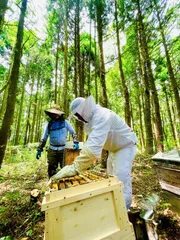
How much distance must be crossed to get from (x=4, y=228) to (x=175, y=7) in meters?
10.4

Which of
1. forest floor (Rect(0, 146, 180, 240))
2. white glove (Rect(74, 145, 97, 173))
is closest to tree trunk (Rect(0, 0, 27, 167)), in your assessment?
forest floor (Rect(0, 146, 180, 240))

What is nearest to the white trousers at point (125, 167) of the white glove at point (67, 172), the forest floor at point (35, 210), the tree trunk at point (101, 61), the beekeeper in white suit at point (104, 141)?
the beekeeper in white suit at point (104, 141)

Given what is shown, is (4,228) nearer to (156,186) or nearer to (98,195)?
(98,195)

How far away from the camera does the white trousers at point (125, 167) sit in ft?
8.01

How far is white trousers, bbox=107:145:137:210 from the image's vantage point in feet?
8.01

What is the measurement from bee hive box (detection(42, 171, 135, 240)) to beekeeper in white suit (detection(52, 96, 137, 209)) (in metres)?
0.51

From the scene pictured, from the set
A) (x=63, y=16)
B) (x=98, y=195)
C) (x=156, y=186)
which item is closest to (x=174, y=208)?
(x=156, y=186)

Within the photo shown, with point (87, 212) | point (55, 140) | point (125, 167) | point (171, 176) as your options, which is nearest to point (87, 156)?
point (87, 212)

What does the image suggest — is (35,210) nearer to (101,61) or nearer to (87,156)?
(87,156)

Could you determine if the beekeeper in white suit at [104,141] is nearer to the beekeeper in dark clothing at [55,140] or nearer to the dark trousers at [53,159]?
the beekeeper in dark clothing at [55,140]

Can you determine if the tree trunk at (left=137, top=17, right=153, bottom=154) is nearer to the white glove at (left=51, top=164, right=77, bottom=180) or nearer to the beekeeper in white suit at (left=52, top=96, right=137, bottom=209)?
the beekeeper in white suit at (left=52, top=96, right=137, bottom=209)

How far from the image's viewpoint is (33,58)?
1462 centimetres

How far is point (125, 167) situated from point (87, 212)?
122 cm

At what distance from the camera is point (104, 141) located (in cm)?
214
